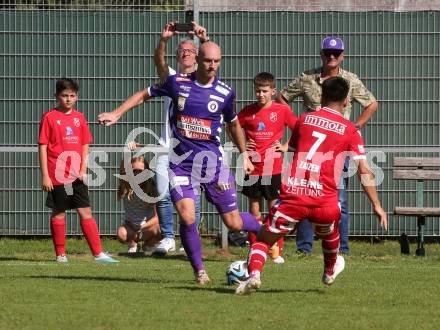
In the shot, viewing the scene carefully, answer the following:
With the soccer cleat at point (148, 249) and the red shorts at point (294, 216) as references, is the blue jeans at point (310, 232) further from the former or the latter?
the red shorts at point (294, 216)

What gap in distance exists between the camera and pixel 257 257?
8492 mm

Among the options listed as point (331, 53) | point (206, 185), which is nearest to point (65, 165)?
point (206, 185)

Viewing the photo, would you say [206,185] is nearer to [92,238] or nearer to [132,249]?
[92,238]

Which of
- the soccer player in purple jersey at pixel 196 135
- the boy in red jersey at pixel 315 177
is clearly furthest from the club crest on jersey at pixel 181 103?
the boy in red jersey at pixel 315 177

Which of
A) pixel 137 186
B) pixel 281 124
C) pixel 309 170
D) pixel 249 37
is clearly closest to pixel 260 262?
pixel 309 170

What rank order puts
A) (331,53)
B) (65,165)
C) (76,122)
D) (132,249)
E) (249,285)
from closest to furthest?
(249,285), (65,165), (76,122), (331,53), (132,249)

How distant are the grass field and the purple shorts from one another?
69cm

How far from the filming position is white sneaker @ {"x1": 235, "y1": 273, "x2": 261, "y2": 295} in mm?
8320

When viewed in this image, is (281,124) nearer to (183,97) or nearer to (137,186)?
(137,186)

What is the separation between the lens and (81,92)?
15500mm

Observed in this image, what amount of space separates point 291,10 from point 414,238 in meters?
3.48

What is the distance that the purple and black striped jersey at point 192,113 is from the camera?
959cm

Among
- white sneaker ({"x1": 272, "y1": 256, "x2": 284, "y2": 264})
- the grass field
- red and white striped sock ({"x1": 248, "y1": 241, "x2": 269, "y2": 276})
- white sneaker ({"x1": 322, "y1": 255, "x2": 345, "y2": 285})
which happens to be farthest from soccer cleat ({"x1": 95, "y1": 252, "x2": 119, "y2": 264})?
red and white striped sock ({"x1": 248, "y1": 241, "x2": 269, "y2": 276})

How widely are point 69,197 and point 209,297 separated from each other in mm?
4294
